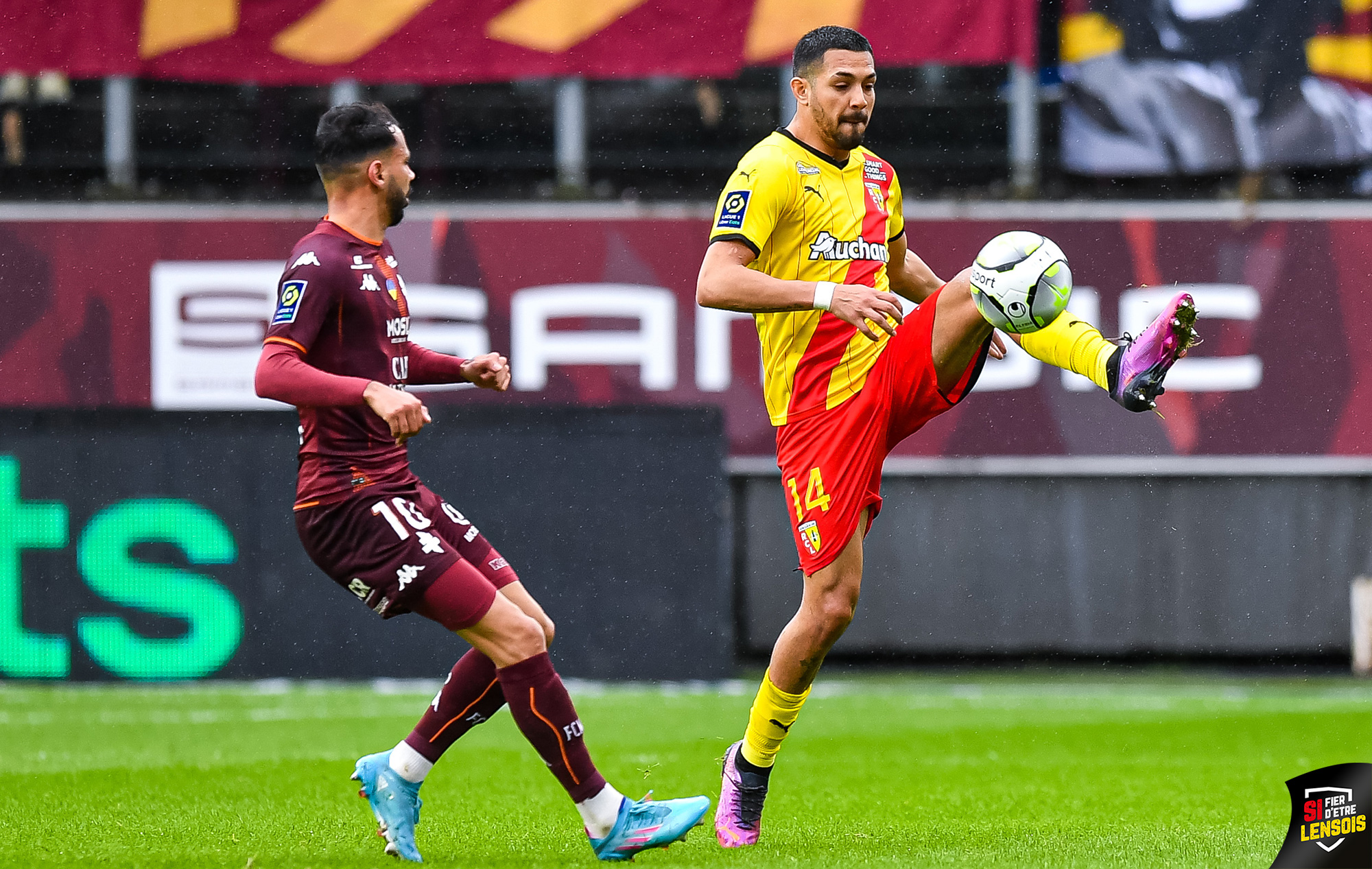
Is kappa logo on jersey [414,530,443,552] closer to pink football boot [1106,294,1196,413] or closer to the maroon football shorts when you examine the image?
the maroon football shorts

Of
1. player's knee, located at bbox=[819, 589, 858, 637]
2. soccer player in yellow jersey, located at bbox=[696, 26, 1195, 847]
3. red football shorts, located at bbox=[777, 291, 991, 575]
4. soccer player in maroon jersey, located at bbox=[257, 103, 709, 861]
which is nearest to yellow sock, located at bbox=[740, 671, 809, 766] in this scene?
soccer player in yellow jersey, located at bbox=[696, 26, 1195, 847]

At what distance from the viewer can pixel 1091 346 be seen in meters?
5.05

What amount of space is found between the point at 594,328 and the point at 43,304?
3.92 meters

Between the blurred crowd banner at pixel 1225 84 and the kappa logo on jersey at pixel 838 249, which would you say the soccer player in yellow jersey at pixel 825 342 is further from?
the blurred crowd banner at pixel 1225 84

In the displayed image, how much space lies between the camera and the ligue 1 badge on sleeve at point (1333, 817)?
408cm

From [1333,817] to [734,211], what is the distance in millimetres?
2549

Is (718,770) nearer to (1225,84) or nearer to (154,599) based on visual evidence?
(154,599)

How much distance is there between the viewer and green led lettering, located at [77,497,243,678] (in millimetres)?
10664

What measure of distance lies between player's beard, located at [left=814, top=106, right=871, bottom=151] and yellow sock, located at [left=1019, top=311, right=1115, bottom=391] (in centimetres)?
95

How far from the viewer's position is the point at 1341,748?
8.23 metres

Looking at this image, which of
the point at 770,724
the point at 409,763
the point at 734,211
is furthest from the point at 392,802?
the point at 734,211

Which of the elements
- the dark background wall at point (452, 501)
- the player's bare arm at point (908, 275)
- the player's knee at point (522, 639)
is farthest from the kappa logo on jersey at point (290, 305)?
the dark background wall at point (452, 501)

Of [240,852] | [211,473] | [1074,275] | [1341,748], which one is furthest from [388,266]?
[1074,275]

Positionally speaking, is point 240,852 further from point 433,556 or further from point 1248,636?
point 1248,636
